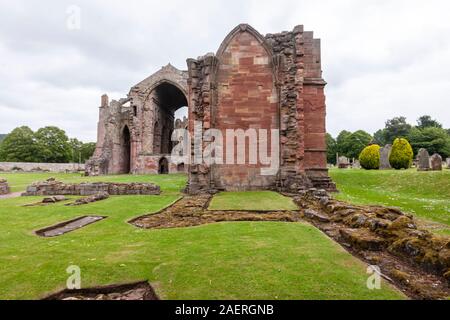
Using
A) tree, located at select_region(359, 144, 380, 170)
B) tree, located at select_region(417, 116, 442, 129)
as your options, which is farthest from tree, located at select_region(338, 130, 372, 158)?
tree, located at select_region(359, 144, 380, 170)

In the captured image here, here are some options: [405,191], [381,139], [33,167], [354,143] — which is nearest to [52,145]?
[33,167]

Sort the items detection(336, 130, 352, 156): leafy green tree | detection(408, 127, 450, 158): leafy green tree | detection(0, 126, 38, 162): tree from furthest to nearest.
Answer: detection(336, 130, 352, 156): leafy green tree → detection(0, 126, 38, 162): tree → detection(408, 127, 450, 158): leafy green tree

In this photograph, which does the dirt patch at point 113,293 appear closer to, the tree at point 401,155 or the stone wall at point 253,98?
the stone wall at point 253,98

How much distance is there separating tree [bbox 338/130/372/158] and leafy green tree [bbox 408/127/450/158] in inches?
407

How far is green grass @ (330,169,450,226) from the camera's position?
8219 mm

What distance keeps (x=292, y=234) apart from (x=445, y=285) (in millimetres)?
2452

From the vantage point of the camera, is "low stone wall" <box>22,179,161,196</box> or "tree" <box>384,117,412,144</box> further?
"tree" <box>384,117,412,144</box>

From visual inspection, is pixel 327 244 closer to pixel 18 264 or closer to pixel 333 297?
pixel 333 297

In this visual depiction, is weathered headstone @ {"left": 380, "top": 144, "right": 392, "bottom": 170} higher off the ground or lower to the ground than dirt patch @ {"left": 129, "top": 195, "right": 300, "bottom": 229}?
higher

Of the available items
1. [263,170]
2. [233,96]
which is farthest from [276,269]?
[233,96]

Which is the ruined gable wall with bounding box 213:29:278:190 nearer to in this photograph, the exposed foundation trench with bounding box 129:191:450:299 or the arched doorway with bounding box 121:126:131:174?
the exposed foundation trench with bounding box 129:191:450:299

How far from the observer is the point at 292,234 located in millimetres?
5340

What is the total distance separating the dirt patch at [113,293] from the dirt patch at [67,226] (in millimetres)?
3256

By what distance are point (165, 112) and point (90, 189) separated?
31.7 metres
